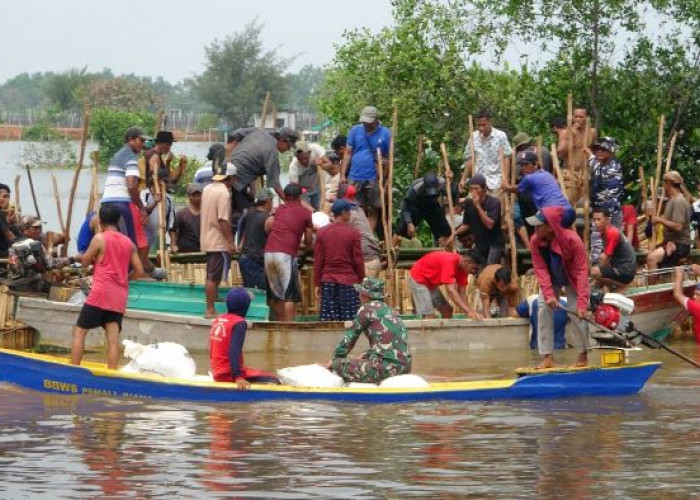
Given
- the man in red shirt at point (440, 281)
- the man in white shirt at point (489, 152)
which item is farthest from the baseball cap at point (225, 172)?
the man in white shirt at point (489, 152)

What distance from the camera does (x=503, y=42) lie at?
77.8ft

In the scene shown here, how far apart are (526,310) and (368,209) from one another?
256cm

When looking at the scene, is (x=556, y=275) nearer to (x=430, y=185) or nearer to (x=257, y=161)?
(x=430, y=185)

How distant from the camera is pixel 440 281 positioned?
1720 centimetres

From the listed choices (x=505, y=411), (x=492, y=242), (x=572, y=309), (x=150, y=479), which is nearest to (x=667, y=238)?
(x=492, y=242)

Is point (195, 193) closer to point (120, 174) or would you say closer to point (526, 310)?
point (120, 174)

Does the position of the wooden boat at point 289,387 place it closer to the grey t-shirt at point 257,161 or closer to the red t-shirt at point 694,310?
the red t-shirt at point 694,310

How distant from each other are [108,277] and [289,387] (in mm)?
1806

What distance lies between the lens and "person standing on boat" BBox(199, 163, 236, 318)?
17.2m

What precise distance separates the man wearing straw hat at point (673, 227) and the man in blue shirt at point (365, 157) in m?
3.02

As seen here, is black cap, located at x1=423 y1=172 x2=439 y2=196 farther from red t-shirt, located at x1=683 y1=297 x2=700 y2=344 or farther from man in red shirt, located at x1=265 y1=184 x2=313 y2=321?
red t-shirt, located at x1=683 y1=297 x2=700 y2=344

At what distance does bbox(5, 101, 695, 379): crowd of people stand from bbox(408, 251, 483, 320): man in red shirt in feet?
0.05

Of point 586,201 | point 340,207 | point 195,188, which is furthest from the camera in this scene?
point 195,188

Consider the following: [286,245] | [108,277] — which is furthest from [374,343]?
[286,245]
